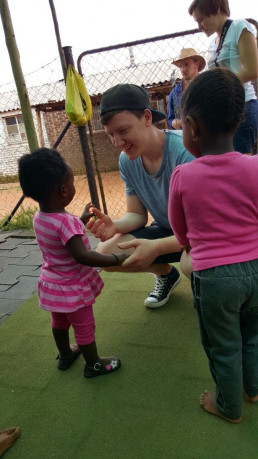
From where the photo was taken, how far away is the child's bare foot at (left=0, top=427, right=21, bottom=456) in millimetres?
1303

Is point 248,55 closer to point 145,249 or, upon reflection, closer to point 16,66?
point 145,249

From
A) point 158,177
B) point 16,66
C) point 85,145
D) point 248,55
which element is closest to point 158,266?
point 158,177

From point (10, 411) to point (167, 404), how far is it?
687 millimetres

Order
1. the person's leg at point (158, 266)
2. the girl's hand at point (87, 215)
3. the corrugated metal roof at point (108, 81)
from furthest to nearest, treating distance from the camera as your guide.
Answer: the corrugated metal roof at point (108, 81) < the person's leg at point (158, 266) < the girl's hand at point (87, 215)

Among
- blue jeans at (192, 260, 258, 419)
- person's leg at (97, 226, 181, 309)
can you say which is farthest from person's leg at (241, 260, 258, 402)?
person's leg at (97, 226, 181, 309)

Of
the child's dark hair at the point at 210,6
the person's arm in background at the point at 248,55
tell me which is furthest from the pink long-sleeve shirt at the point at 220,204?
the child's dark hair at the point at 210,6

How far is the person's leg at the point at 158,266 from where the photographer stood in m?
2.03

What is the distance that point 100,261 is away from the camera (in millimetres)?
1445

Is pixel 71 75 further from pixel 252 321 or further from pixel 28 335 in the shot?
pixel 252 321

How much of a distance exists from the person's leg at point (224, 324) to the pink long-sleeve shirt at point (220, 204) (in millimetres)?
50

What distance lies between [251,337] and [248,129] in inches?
68.0

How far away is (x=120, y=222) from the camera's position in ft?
6.73

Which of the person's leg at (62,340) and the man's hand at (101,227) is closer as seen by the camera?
the person's leg at (62,340)

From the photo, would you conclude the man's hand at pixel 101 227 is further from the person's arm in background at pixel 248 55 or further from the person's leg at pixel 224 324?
the person's arm in background at pixel 248 55
